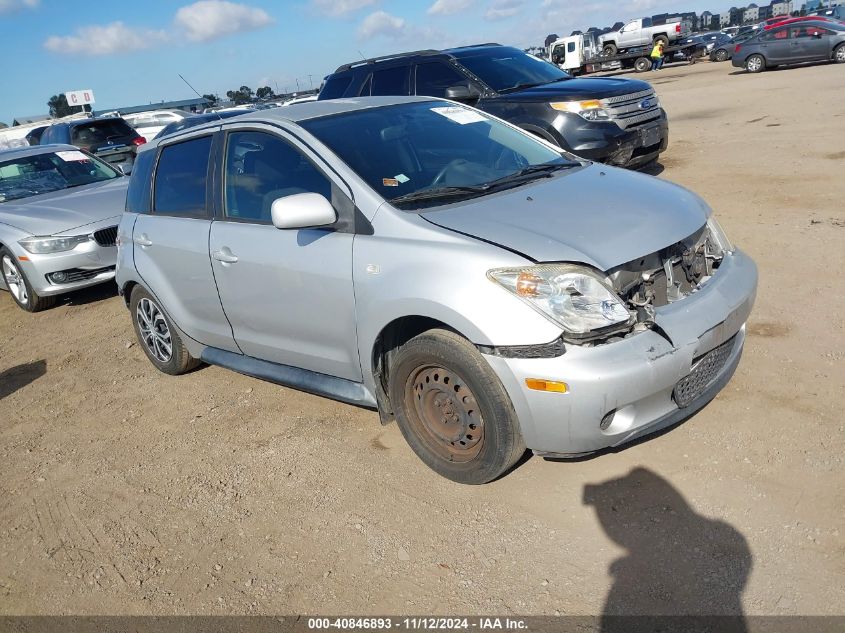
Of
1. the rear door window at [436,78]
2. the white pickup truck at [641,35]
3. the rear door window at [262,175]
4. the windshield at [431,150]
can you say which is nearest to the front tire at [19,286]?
the rear door window at [262,175]

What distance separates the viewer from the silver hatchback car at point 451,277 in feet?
9.55

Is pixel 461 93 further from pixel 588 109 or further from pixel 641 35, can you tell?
pixel 641 35

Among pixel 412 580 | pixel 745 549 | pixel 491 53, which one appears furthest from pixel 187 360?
pixel 491 53

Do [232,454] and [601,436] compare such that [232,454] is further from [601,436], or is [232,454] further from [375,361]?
[601,436]

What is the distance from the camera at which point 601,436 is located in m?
2.93

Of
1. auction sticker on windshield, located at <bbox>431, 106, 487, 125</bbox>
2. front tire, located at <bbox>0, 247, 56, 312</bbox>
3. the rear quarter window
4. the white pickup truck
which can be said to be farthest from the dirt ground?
the white pickup truck

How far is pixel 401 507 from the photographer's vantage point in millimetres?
3395

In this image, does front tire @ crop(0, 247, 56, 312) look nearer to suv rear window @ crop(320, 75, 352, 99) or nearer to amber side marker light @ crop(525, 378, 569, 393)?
suv rear window @ crop(320, 75, 352, 99)

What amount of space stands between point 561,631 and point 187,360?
3547mm

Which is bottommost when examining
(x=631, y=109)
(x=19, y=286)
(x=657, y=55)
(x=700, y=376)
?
(x=19, y=286)

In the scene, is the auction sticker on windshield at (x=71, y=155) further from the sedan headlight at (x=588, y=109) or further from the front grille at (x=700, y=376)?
the front grille at (x=700, y=376)

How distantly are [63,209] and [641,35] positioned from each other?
1361 inches

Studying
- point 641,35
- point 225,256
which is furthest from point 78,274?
point 641,35

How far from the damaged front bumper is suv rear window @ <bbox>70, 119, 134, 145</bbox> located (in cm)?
1444
